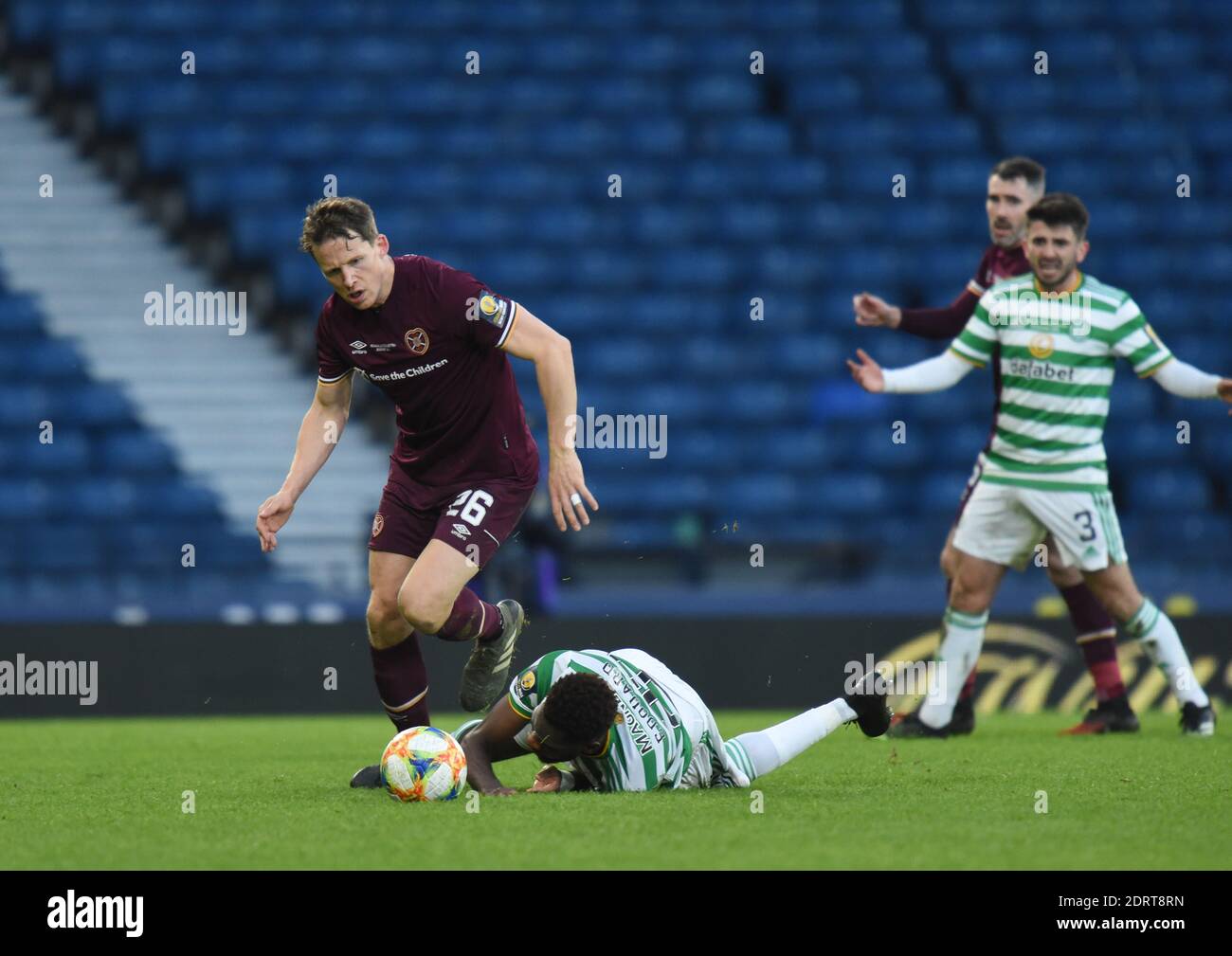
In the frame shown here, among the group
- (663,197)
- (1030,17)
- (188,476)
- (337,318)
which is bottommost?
(188,476)

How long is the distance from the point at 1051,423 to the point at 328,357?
297cm

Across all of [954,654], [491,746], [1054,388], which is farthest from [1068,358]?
[491,746]

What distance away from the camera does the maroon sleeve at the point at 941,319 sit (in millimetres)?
7512

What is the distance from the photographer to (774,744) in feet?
18.1

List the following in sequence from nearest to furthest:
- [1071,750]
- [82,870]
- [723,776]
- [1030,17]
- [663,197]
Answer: [82,870] → [723,776] → [1071,750] → [663,197] → [1030,17]

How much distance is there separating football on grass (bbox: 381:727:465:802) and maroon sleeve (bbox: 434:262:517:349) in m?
1.33

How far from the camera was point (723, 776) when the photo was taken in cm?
552

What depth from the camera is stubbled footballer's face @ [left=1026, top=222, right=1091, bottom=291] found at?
22.5 feet

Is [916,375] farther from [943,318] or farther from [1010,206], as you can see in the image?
[1010,206]

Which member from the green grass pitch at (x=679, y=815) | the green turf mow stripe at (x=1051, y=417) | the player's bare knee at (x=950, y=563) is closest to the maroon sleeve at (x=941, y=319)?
the green turf mow stripe at (x=1051, y=417)

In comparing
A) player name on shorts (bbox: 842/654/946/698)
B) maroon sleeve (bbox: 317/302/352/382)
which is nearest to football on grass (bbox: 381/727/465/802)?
maroon sleeve (bbox: 317/302/352/382)
